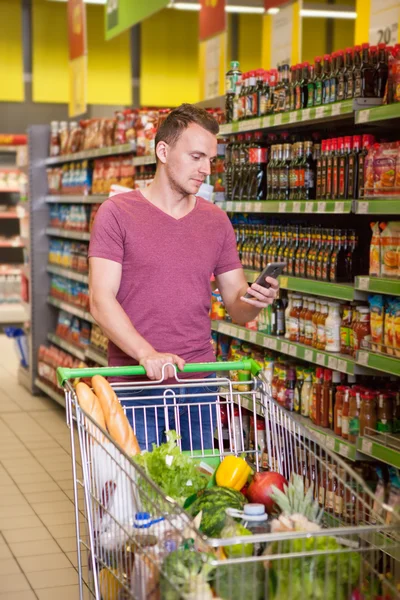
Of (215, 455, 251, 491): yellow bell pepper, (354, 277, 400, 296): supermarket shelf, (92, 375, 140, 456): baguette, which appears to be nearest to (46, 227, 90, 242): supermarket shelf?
(354, 277, 400, 296): supermarket shelf

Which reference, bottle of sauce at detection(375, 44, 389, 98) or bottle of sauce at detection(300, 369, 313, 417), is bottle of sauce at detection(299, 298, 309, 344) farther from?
bottle of sauce at detection(375, 44, 389, 98)

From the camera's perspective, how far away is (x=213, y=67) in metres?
8.62

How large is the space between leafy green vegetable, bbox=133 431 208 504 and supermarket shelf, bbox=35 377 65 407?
16.6 feet

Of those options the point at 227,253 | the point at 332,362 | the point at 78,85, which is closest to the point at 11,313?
the point at 78,85

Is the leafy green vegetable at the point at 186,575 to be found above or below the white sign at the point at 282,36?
below

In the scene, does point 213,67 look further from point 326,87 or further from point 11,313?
A: point 11,313

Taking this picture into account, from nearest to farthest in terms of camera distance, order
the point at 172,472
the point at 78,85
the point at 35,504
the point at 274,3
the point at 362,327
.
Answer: the point at 172,472
the point at 362,327
the point at 35,504
the point at 274,3
the point at 78,85

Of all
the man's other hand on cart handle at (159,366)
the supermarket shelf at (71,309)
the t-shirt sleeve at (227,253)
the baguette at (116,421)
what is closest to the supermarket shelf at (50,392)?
the supermarket shelf at (71,309)

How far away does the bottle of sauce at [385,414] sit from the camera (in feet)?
12.9

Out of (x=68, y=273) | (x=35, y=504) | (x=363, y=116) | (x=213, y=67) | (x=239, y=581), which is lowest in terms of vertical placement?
(x=35, y=504)

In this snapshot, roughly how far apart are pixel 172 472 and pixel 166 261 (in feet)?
2.73

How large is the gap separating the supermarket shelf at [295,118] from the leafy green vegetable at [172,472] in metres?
2.04

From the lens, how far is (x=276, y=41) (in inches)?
303

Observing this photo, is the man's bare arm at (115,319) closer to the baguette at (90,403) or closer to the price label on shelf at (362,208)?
the baguette at (90,403)
